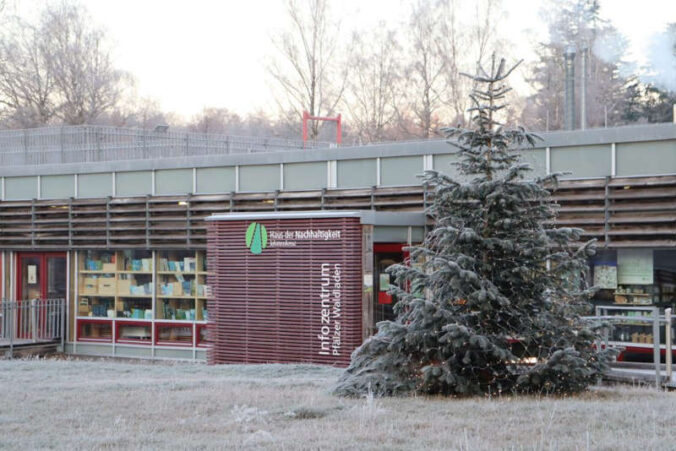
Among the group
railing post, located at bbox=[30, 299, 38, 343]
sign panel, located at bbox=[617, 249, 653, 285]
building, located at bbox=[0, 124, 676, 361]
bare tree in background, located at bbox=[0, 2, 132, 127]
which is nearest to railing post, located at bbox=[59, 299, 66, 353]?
building, located at bbox=[0, 124, 676, 361]

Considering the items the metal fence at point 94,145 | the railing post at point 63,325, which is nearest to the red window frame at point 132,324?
the railing post at point 63,325

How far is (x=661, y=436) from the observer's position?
312 inches

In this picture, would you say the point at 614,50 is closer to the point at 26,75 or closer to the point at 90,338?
the point at 26,75

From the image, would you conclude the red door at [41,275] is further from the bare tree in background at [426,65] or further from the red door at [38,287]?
the bare tree in background at [426,65]

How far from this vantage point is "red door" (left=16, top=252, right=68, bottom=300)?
2398 centimetres

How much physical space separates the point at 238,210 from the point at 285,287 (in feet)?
14.2

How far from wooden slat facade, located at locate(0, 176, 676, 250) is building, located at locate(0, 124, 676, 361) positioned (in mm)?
33

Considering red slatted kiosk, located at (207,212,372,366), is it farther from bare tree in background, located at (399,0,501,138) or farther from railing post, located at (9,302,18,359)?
bare tree in background, located at (399,0,501,138)

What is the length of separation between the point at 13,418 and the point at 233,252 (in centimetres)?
887

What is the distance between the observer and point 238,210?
69.3ft

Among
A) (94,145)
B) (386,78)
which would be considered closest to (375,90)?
(386,78)

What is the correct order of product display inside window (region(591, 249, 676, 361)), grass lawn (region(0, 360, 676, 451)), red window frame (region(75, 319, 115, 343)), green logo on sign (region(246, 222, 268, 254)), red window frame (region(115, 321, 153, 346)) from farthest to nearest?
1. red window frame (region(75, 319, 115, 343))
2. red window frame (region(115, 321, 153, 346))
3. green logo on sign (region(246, 222, 268, 254))
4. product display inside window (region(591, 249, 676, 361))
5. grass lawn (region(0, 360, 676, 451))

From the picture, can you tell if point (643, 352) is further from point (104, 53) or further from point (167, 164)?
point (104, 53)

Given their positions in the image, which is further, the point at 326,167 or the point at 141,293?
the point at 141,293
